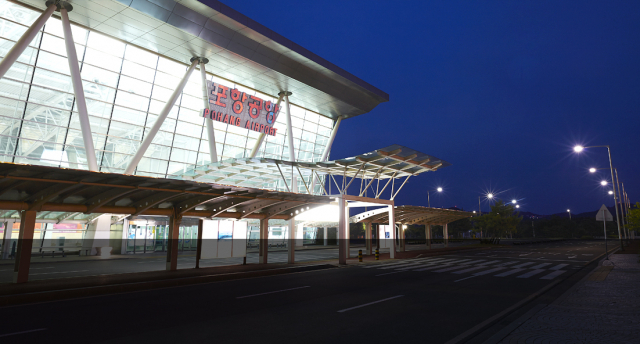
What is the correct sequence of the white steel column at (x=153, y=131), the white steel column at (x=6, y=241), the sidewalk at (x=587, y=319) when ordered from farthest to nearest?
the white steel column at (x=6, y=241), the white steel column at (x=153, y=131), the sidewalk at (x=587, y=319)

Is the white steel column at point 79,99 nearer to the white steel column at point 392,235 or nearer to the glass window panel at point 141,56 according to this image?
the glass window panel at point 141,56

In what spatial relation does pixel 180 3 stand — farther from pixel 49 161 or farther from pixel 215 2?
pixel 49 161

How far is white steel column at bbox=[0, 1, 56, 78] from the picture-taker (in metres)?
19.7

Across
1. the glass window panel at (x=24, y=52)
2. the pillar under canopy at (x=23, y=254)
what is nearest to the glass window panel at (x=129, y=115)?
the glass window panel at (x=24, y=52)

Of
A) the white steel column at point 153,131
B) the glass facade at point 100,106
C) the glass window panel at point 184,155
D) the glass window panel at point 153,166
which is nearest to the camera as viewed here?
the glass facade at point 100,106

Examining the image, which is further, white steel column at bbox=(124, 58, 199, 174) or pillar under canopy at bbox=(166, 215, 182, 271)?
white steel column at bbox=(124, 58, 199, 174)

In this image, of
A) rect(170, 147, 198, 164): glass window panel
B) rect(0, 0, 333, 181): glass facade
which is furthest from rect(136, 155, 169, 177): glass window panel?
rect(170, 147, 198, 164): glass window panel

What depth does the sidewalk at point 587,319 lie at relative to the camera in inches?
240

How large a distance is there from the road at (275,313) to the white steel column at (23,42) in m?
16.8

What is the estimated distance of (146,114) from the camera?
96.7 feet

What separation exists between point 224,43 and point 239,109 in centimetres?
622

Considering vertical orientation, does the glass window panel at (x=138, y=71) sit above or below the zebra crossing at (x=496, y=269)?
above

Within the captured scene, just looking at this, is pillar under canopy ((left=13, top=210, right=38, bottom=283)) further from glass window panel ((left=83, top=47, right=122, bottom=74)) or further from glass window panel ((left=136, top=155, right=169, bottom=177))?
glass window panel ((left=83, top=47, right=122, bottom=74))

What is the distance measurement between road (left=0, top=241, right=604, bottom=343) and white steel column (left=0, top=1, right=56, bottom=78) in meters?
16.8
